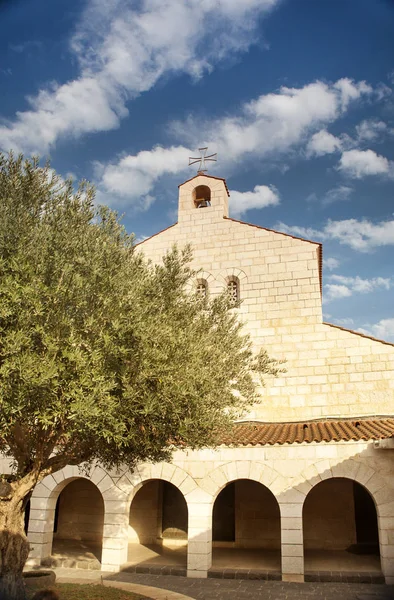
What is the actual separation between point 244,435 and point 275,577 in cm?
373

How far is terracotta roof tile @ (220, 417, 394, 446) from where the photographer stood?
13.1 metres

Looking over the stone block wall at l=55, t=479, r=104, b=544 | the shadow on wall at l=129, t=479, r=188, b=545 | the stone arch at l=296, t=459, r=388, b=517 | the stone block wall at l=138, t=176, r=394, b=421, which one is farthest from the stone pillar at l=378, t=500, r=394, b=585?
the stone block wall at l=55, t=479, r=104, b=544

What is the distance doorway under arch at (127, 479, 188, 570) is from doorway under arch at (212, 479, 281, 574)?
4.42 ft

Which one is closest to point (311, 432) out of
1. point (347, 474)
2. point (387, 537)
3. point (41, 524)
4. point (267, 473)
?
point (347, 474)

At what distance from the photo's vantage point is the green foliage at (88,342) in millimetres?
7301

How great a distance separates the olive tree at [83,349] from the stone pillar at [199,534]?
4484 mm

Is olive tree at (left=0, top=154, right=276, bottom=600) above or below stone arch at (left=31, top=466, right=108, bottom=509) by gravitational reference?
above

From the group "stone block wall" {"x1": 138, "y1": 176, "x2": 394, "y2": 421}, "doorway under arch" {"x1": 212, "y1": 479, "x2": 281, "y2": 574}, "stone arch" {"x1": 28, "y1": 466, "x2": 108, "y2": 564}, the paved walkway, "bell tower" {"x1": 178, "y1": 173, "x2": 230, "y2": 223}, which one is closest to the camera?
the paved walkway

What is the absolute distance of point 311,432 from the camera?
14203 millimetres

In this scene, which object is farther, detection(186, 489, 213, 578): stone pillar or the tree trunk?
detection(186, 489, 213, 578): stone pillar

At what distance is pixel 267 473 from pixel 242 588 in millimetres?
2871

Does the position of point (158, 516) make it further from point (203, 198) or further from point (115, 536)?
point (203, 198)

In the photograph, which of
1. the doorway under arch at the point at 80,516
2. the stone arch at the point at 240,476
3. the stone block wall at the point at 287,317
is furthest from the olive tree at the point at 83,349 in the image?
the doorway under arch at the point at 80,516

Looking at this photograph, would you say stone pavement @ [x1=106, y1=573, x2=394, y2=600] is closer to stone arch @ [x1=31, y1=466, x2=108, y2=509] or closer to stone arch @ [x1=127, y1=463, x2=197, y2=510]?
stone arch @ [x1=127, y1=463, x2=197, y2=510]
